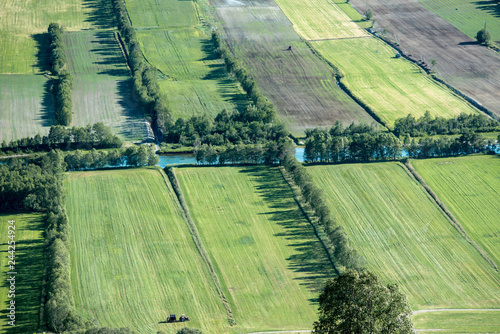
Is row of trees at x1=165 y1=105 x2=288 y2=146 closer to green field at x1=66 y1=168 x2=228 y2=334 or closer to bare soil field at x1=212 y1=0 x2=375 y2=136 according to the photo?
bare soil field at x1=212 y1=0 x2=375 y2=136

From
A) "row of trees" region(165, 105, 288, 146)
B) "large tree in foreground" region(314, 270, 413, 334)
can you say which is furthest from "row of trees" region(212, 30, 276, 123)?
"large tree in foreground" region(314, 270, 413, 334)

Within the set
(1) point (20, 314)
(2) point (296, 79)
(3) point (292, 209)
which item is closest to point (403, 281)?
(3) point (292, 209)

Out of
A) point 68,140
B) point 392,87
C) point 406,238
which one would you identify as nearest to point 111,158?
point 68,140

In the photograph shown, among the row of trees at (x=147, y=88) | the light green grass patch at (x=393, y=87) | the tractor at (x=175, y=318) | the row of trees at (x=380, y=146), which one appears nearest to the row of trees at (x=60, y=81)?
the row of trees at (x=147, y=88)

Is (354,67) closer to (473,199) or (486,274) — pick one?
(473,199)

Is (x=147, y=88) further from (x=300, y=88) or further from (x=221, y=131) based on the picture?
(x=300, y=88)

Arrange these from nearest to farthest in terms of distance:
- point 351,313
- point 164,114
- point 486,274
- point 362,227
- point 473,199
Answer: point 351,313 → point 486,274 → point 362,227 → point 473,199 → point 164,114
